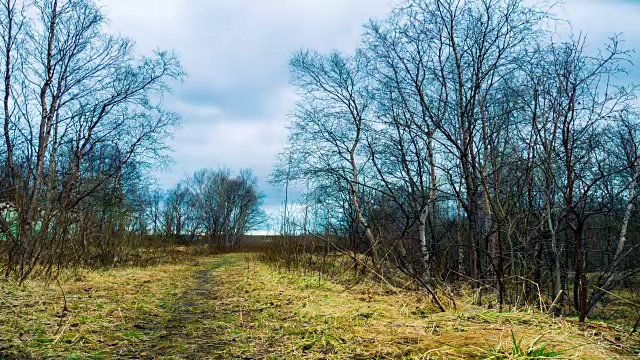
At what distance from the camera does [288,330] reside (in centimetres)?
396

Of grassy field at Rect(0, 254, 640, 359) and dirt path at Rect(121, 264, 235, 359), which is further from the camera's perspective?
dirt path at Rect(121, 264, 235, 359)

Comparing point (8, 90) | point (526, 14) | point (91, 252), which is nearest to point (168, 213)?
point (91, 252)

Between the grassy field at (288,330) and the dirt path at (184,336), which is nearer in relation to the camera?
the grassy field at (288,330)

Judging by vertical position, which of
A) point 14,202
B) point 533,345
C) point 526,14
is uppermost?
point 526,14

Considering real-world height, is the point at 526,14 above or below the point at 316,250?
above

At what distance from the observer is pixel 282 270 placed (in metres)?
10.5

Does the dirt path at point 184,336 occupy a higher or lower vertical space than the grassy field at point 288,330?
lower

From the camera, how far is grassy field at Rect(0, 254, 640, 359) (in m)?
2.82

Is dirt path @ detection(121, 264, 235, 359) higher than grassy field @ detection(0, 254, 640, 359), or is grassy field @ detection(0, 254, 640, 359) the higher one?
grassy field @ detection(0, 254, 640, 359)

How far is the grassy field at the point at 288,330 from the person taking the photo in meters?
2.82

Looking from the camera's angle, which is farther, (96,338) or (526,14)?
(526,14)

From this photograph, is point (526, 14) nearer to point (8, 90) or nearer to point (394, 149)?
point (394, 149)

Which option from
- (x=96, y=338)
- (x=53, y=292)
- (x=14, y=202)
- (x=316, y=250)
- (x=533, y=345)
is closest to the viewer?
(x=533, y=345)

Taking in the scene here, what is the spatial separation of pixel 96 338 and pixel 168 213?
14727mm
